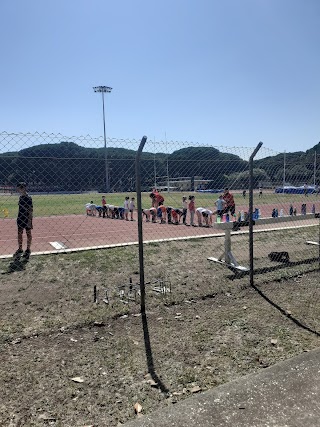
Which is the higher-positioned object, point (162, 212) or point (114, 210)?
point (162, 212)

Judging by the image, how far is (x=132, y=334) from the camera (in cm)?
425

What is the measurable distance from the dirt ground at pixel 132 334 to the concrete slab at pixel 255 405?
169 millimetres

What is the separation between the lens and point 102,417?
9.09ft

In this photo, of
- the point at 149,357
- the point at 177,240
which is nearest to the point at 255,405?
the point at 149,357

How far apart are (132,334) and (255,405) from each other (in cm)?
177

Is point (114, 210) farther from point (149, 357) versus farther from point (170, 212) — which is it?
point (149, 357)

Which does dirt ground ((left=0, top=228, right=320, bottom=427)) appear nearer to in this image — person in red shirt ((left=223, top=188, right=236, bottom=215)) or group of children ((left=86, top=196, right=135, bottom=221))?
person in red shirt ((left=223, top=188, right=236, bottom=215))

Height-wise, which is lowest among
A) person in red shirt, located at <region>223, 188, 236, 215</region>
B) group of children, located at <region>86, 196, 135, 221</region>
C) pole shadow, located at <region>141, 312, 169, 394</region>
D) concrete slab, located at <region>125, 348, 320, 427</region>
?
group of children, located at <region>86, 196, 135, 221</region>

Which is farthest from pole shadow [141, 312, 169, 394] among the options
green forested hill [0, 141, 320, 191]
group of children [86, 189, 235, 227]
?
group of children [86, 189, 235, 227]

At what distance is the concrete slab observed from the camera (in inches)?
103

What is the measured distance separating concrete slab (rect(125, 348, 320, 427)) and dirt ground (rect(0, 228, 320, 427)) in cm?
17

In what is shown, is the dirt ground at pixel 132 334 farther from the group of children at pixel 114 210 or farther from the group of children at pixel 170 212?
the group of children at pixel 114 210

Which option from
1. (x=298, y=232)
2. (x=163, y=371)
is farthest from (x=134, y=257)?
(x=298, y=232)

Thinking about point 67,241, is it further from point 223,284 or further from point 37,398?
point 37,398
